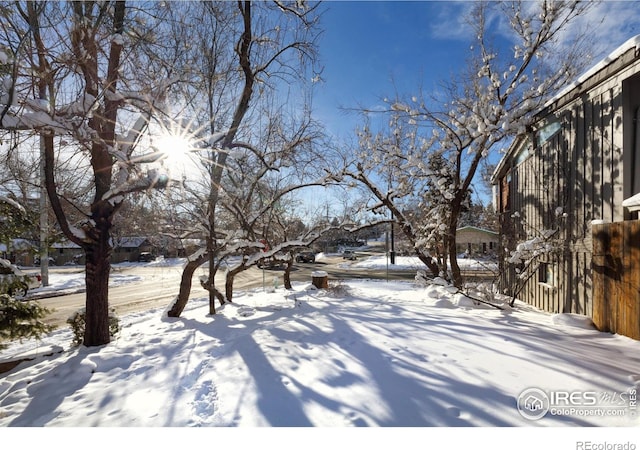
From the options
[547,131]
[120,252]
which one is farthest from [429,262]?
[120,252]

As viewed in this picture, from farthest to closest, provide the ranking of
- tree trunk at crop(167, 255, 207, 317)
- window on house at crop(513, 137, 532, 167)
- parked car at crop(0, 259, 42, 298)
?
1. window on house at crop(513, 137, 532, 167)
2. tree trunk at crop(167, 255, 207, 317)
3. parked car at crop(0, 259, 42, 298)

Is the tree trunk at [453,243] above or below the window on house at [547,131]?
below

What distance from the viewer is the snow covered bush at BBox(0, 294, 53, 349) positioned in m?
3.90

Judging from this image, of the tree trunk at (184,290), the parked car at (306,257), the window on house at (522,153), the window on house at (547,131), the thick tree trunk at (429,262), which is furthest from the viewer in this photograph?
the parked car at (306,257)

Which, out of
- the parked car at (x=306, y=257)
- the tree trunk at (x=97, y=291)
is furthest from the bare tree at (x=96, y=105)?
the parked car at (x=306, y=257)

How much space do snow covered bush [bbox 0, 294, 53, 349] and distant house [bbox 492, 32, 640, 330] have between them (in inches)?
335

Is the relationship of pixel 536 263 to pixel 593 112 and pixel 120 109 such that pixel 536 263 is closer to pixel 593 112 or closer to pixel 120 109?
pixel 593 112

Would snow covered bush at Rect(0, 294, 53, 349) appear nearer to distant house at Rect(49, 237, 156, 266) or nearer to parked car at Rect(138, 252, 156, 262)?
distant house at Rect(49, 237, 156, 266)

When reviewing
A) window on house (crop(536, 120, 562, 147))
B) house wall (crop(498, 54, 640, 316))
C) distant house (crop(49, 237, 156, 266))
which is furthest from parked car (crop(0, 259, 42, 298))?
distant house (crop(49, 237, 156, 266))

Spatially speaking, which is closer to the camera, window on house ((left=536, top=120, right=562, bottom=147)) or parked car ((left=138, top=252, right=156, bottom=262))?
Result: window on house ((left=536, top=120, right=562, bottom=147))

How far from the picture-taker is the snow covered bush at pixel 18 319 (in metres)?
3.90

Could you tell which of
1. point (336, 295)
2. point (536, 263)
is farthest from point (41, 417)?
point (536, 263)

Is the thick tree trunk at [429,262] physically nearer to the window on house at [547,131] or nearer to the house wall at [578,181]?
the house wall at [578,181]

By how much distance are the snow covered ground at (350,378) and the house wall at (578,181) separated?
1.68 meters
